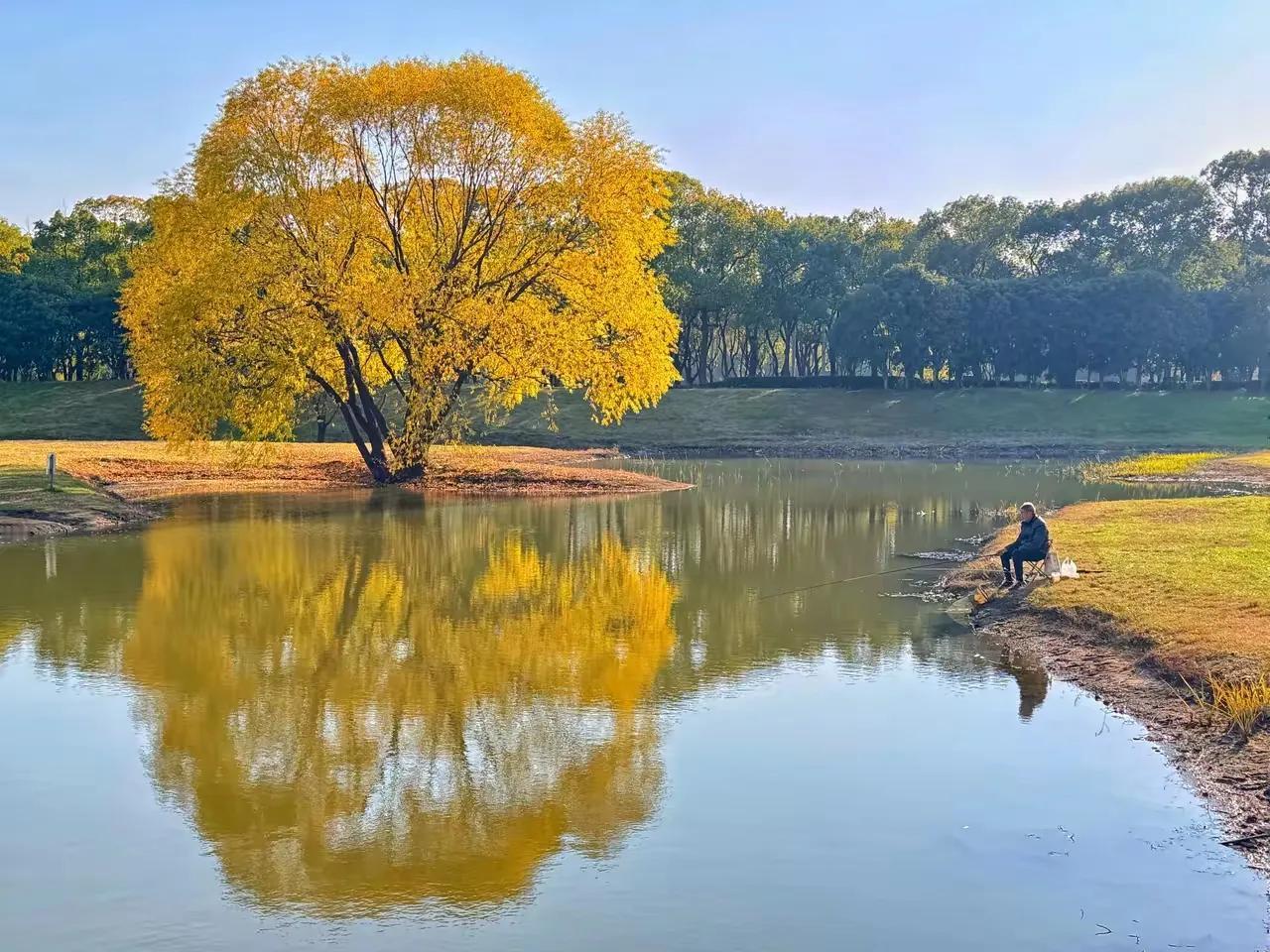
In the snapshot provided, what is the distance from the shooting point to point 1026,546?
69.3ft

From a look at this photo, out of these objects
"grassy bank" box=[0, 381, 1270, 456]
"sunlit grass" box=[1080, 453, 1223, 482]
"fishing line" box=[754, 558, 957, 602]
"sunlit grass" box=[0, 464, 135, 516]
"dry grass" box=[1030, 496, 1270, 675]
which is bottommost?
"fishing line" box=[754, 558, 957, 602]

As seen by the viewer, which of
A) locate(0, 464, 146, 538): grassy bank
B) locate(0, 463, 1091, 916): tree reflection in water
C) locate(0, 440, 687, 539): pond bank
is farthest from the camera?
locate(0, 440, 687, 539): pond bank

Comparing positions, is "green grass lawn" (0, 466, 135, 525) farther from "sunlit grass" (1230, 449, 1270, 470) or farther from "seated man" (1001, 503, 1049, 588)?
"sunlit grass" (1230, 449, 1270, 470)

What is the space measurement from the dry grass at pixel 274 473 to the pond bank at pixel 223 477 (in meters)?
0.03

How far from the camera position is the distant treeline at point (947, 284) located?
85750mm

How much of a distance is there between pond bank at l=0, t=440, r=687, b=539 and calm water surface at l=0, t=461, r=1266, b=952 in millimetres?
10843

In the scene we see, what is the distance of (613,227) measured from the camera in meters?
41.4

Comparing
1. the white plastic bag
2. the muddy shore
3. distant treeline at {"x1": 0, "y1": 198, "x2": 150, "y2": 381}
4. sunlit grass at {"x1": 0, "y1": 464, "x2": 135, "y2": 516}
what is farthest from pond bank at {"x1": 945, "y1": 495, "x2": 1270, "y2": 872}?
distant treeline at {"x1": 0, "y1": 198, "x2": 150, "y2": 381}

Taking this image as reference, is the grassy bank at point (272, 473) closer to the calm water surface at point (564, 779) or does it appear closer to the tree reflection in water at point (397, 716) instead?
the tree reflection in water at point (397, 716)

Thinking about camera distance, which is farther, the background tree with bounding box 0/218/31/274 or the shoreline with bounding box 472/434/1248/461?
the background tree with bounding box 0/218/31/274

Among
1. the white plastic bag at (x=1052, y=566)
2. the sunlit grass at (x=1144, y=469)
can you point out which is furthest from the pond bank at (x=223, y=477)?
the white plastic bag at (x=1052, y=566)

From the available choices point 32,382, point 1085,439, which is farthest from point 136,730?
point 32,382

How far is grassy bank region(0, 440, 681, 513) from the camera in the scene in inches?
1590

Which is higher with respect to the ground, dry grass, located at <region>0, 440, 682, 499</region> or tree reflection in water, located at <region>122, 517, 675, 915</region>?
dry grass, located at <region>0, 440, 682, 499</region>
